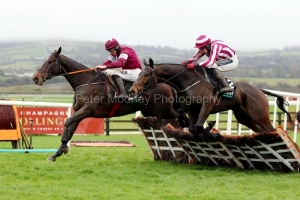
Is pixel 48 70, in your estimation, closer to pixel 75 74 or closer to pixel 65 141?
pixel 75 74

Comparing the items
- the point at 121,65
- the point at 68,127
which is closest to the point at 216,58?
the point at 121,65

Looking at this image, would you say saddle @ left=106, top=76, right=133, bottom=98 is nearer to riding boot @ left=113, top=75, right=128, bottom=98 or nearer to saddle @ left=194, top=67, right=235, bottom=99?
riding boot @ left=113, top=75, right=128, bottom=98

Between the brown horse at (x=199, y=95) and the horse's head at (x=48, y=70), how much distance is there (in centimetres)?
Answer: 177

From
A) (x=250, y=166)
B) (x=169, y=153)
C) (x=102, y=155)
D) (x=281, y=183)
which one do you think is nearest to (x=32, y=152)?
(x=102, y=155)

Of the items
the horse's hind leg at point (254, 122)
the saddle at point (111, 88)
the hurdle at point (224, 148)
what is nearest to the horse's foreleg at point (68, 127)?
the saddle at point (111, 88)

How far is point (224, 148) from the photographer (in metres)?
8.58

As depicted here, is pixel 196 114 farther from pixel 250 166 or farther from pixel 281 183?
pixel 281 183

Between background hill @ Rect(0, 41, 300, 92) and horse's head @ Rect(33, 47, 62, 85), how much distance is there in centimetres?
2458

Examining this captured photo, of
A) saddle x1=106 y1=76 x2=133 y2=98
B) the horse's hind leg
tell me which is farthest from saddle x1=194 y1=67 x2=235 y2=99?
saddle x1=106 y1=76 x2=133 y2=98

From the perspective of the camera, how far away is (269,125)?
9125 mm

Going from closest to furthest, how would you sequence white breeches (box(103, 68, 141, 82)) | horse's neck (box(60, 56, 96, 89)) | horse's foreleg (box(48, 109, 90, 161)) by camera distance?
1. horse's foreleg (box(48, 109, 90, 161))
2. white breeches (box(103, 68, 141, 82))
3. horse's neck (box(60, 56, 96, 89))

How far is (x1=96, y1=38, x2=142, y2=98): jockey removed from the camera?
30.9 feet

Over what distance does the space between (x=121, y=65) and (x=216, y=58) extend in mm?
1507

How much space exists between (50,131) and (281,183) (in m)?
11.1
